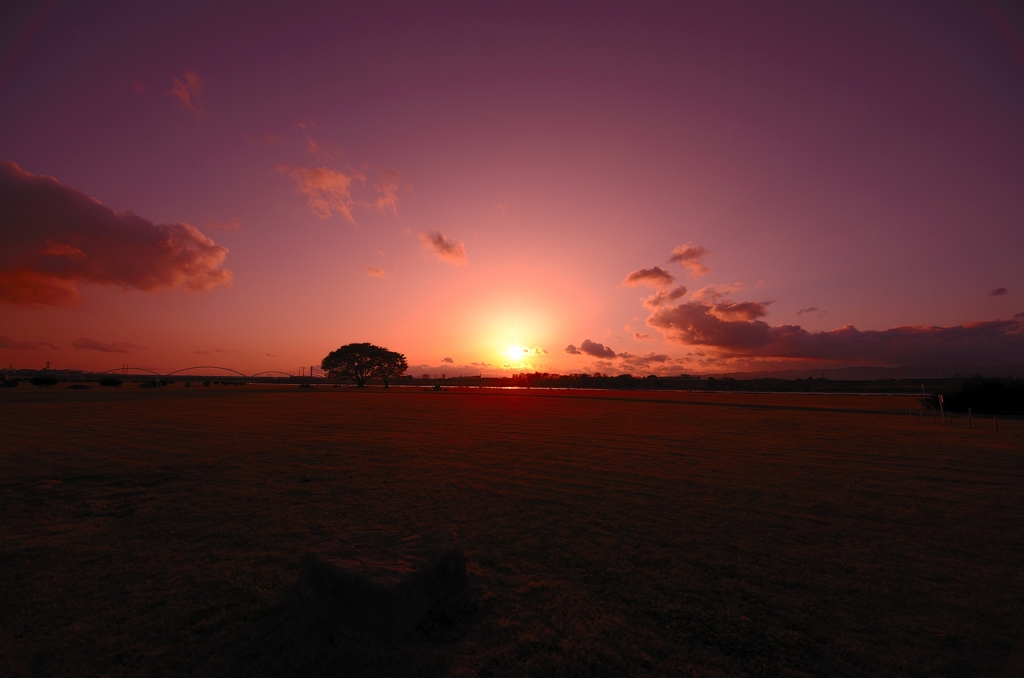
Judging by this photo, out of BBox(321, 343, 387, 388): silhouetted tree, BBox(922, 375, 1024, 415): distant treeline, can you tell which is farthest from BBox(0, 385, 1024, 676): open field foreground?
BBox(321, 343, 387, 388): silhouetted tree

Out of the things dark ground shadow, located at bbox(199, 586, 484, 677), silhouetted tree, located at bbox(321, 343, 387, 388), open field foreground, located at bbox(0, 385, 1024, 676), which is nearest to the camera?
dark ground shadow, located at bbox(199, 586, 484, 677)

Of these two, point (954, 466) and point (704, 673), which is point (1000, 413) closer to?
point (954, 466)

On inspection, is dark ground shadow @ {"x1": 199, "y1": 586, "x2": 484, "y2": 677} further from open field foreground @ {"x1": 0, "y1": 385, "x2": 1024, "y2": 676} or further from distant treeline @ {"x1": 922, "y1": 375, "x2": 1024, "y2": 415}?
distant treeline @ {"x1": 922, "y1": 375, "x2": 1024, "y2": 415}

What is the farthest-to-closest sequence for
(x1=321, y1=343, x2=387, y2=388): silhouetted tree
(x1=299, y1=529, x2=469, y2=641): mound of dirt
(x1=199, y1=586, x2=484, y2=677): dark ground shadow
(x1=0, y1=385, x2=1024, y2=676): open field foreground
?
(x1=321, y1=343, x2=387, y2=388): silhouetted tree
(x1=299, y1=529, x2=469, y2=641): mound of dirt
(x1=0, y1=385, x2=1024, y2=676): open field foreground
(x1=199, y1=586, x2=484, y2=677): dark ground shadow

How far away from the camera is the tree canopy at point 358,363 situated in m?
87.1

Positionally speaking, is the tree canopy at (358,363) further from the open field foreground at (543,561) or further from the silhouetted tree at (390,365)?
the open field foreground at (543,561)

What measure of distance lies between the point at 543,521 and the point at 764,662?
3510mm

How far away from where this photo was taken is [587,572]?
4.77m

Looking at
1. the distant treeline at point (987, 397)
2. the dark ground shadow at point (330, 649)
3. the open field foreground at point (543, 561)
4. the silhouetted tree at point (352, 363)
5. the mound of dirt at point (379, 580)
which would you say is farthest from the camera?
the silhouetted tree at point (352, 363)

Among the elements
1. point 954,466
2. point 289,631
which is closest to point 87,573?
point 289,631

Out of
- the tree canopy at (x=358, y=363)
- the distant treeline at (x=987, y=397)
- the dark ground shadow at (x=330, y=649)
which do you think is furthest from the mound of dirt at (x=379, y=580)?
the tree canopy at (x=358, y=363)

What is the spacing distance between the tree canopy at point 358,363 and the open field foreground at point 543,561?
7886 centimetres

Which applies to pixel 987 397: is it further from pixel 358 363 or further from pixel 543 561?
pixel 358 363

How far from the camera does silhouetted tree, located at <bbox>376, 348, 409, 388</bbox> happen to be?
90.6 m
